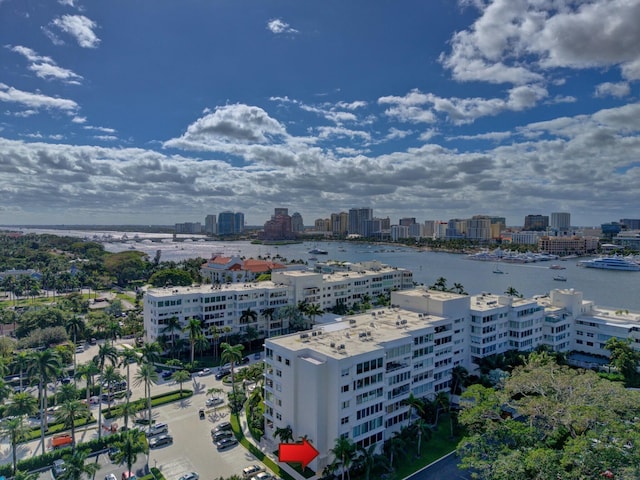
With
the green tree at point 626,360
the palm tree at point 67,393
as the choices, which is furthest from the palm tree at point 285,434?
Answer: the green tree at point 626,360

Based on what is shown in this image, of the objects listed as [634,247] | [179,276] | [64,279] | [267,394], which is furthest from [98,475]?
[634,247]

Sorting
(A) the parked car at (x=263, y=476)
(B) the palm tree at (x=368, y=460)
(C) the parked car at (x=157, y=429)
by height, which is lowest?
(C) the parked car at (x=157, y=429)

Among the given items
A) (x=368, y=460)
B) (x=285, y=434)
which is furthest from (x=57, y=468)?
(x=368, y=460)

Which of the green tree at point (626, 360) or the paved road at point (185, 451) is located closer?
the paved road at point (185, 451)

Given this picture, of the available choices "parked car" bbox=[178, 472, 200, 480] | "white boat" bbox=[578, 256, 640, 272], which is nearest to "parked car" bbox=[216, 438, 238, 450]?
"parked car" bbox=[178, 472, 200, 480]

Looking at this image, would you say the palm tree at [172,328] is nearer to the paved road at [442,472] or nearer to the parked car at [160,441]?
the parked car at [160,441]

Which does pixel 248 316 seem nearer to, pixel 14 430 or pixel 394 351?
pixel 394 351
